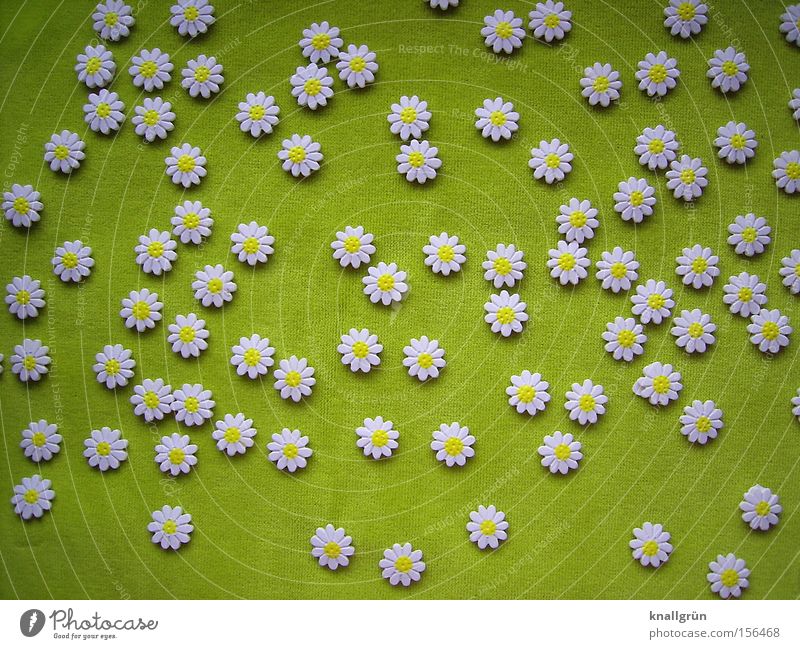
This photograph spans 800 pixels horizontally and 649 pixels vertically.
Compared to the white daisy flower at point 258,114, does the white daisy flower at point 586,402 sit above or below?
below

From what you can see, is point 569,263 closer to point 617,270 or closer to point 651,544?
point 617,270

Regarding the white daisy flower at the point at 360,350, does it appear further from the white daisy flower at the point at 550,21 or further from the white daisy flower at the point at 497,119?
the white daisy flower at the point at 550,21

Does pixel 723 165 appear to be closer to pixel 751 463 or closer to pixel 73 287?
pixel 751 463

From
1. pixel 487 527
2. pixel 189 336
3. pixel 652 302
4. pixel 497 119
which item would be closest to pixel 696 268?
pixel 652 302

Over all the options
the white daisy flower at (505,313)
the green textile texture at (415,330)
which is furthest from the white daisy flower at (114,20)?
the white daisy flower at (505,313)

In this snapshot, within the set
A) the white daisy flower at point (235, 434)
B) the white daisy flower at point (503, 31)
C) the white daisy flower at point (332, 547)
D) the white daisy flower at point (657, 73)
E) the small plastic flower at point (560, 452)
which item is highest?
the white daisy flower at point (503, 31)
